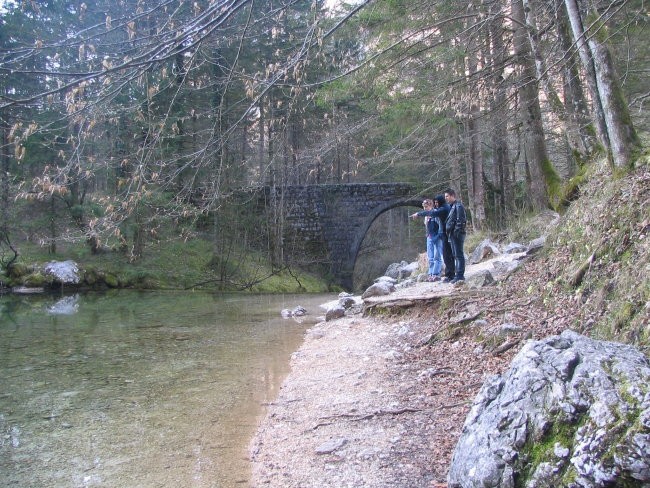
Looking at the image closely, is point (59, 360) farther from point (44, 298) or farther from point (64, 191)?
point (44, 298)

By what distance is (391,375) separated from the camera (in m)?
4.87

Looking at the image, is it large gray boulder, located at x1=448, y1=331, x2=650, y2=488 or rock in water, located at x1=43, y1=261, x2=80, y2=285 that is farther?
rock in water, located at x1=43, y1=261, x2=80, y2=285

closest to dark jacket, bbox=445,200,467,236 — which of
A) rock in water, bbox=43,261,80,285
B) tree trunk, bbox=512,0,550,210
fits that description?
tree trunk, bbox=512,0,550,210

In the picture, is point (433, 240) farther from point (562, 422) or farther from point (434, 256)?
point (562, 422)

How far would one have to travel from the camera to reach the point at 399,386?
177 inches

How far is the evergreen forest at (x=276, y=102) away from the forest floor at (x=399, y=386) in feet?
6.25

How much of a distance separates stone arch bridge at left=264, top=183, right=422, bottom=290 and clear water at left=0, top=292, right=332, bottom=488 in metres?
13.9

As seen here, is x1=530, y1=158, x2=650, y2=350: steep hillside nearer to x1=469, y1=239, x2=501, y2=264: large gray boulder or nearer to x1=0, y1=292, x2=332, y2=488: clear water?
x1=0, y1=292, x2=332, y2=488: clear water

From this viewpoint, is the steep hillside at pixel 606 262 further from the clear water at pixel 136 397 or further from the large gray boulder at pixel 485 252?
the large gray boulder at pixel 485 252

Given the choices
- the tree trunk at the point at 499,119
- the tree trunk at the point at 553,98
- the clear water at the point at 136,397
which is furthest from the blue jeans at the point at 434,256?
the tree trunk at the point at 553,98

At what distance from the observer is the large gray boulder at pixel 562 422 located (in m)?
1.91

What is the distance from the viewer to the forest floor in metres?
3.13

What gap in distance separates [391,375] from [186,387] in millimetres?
2159

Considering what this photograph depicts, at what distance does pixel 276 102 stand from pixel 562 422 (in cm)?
867
